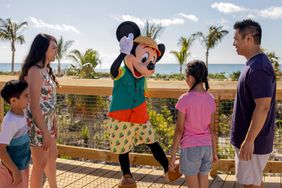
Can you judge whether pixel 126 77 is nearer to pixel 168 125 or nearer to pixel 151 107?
pixel 151 107

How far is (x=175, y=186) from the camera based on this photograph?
3.90 m

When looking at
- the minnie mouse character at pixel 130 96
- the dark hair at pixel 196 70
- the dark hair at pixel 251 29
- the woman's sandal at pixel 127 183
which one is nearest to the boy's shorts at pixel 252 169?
the dark hair at pixel 196 70

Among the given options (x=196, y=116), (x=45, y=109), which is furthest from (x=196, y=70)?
(x=45, y=109)

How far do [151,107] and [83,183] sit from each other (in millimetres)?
1520

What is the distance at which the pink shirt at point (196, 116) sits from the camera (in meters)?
2.78

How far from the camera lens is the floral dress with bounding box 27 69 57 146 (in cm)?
286

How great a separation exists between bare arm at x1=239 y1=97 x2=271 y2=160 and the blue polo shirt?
42mm

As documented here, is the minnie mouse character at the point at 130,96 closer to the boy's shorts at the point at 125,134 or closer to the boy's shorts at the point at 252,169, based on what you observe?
the boy's shorts at the point at 125,134

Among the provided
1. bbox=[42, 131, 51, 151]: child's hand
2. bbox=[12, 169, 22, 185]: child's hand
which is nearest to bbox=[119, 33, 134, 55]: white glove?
bbox=[42, 131, 51, 151]: child's hand

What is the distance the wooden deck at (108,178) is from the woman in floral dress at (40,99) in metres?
1.04

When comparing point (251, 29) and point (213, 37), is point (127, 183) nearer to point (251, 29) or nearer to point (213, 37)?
point (251, 29)

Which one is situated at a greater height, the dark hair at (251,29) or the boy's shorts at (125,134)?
the dark hair at (251,29)

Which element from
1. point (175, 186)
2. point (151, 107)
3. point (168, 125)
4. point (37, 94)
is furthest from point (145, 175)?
point (37, 94)

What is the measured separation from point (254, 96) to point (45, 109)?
4.87ft
